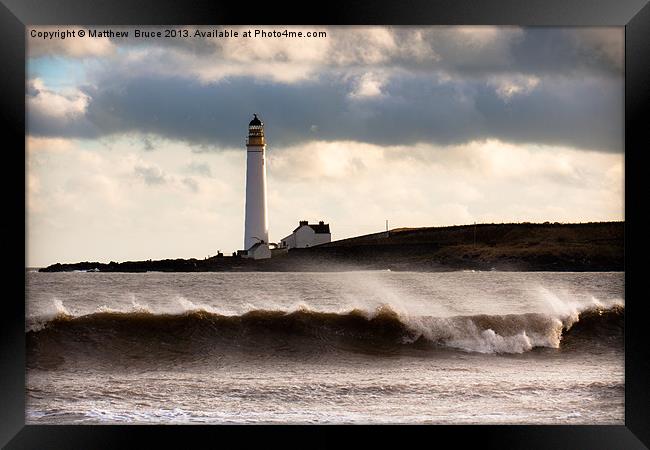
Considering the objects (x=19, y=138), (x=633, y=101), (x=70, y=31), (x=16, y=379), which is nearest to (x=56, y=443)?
(x=16, y=379)

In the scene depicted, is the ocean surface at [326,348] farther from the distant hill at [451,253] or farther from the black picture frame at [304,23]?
the black picture frame at [304,23]

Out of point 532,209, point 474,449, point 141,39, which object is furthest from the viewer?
point 532,209

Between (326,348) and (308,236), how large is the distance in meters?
1.10

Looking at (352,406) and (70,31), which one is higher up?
(70,31)

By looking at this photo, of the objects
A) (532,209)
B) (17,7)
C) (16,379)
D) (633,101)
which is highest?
(17,7)

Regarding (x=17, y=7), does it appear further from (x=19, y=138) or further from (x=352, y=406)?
(x=352, y=406)

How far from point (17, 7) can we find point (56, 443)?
2255 millimetres

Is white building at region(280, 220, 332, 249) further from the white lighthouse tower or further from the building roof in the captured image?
the white lighthouse tower

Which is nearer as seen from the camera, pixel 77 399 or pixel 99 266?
pixel 77 399

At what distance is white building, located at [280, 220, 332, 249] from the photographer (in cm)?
664

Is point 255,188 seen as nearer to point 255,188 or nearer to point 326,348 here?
point 255,188

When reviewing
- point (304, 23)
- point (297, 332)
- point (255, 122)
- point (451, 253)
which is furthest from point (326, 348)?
point (304, 23)

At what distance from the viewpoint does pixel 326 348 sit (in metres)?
7.27

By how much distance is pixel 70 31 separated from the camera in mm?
5445
